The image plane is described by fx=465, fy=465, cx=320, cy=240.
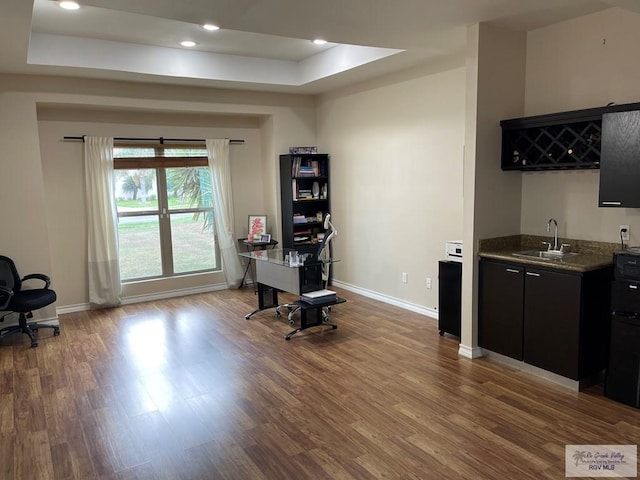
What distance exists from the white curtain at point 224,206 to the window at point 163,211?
0.51 ft

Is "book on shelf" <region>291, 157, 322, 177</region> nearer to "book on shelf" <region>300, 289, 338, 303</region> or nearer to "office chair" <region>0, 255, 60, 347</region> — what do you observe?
"book on shelf" <region>300, 289, 338, 303</region>

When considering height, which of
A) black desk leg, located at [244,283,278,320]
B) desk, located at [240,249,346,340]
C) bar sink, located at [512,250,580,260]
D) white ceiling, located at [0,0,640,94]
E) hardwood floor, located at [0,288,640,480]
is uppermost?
white ceiling, located at [0,0,640,94]

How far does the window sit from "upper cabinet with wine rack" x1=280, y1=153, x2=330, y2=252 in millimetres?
1095

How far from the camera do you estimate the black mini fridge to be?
4.32 metres

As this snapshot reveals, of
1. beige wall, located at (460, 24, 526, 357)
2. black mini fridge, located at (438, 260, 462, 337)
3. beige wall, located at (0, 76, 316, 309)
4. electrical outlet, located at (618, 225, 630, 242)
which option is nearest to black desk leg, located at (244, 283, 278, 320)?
beige wall, located at (0, 76, 316, 309)

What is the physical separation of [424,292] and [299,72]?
3.17 m

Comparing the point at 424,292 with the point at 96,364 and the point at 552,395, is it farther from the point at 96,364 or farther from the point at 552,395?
the point at 96,364

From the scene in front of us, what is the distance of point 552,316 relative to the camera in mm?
3408

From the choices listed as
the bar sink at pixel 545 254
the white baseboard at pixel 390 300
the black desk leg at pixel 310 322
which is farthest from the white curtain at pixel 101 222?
the bar sink at pixel 545 254

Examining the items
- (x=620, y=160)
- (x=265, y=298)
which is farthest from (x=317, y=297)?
(x=620, y=160)

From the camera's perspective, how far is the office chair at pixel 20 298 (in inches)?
180

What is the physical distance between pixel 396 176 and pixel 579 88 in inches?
87.3

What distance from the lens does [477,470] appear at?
2.48 meters

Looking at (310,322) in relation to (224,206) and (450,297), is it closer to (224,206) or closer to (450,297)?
(450,297)
